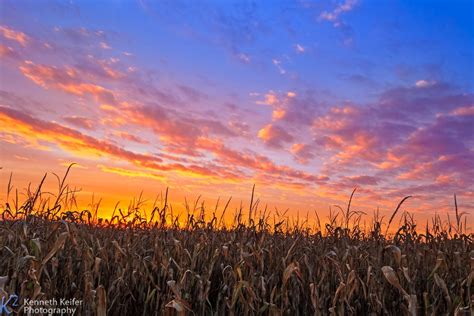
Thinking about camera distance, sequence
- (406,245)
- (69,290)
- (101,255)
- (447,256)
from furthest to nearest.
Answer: (406,245) < (447,256) < (101,255) < (69,290)

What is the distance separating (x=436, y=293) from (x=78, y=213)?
257 inches

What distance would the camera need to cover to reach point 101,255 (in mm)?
5559

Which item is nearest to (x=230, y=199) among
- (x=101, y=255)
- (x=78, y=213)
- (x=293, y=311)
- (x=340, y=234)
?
(x=340, y=234)

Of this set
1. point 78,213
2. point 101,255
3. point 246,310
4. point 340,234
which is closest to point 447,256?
point 340,234

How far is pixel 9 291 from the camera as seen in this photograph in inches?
159

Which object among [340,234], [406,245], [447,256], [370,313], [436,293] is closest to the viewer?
[370,313]

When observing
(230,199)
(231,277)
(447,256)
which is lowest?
(231,277)

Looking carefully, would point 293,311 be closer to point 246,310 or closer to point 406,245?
point 246,310

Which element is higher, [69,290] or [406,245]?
[406,245]

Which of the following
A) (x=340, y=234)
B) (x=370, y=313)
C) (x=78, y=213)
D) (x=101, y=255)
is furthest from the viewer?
(x=340, y=234)

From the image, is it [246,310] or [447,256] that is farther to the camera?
[447,256]

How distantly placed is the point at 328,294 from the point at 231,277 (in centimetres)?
115

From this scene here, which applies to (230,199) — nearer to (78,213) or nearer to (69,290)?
(78,213)

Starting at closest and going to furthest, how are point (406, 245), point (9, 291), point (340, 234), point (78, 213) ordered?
point (9, 291), point (406, 245), point (78, 213), point (340, 234)
